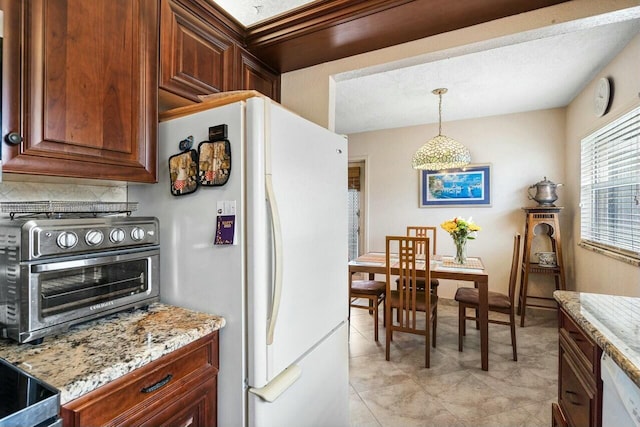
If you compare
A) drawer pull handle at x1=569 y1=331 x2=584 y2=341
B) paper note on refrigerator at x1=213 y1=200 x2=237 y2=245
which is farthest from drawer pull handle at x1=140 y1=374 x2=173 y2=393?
drawer pull handle at x1=569 y1=331 x2=584 y2=341

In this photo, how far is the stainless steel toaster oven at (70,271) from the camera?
890mm

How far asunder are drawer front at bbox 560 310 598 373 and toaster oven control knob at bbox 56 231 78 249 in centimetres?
176

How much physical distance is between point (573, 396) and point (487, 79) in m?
2.55

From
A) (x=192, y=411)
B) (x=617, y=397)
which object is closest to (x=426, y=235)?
(x=617, y=397)

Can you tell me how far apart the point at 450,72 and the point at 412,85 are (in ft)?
1.22

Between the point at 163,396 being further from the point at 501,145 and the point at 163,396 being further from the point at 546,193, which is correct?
the point at 501,145

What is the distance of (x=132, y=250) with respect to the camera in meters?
1.16

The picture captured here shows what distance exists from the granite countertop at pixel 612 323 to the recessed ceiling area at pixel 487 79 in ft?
3.94

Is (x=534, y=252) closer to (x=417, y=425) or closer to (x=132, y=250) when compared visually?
(x=417, y=425)

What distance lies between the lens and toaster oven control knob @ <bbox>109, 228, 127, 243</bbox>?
1.09 metres

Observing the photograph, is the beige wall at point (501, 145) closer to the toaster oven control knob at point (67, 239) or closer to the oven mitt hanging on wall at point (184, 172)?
the oven mitt hanging on wall at point (184, 172)

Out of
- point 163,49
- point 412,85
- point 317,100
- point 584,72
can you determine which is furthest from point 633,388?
point 584,72

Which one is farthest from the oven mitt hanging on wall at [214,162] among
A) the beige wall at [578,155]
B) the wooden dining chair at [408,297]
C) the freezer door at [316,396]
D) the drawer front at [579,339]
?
the beige wall at [578,155]

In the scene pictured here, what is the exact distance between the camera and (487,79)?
283cm
